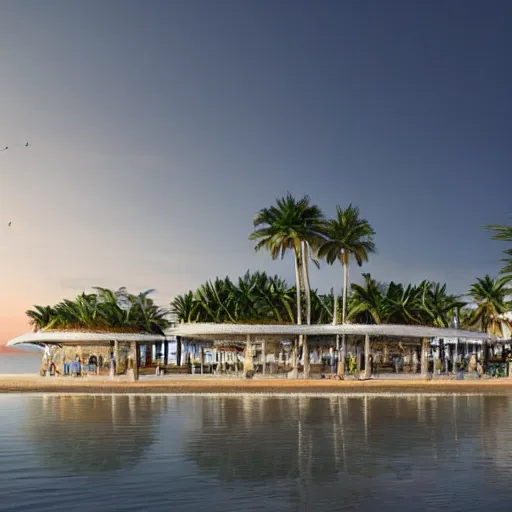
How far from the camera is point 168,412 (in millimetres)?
28562

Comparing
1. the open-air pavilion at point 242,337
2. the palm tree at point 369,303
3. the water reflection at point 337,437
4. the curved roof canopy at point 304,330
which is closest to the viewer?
the water reflection at point 337,437

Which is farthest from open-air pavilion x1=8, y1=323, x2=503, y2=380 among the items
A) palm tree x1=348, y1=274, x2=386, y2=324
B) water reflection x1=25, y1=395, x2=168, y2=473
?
water reflection x1=25, y1=395, x2=168, y2=473

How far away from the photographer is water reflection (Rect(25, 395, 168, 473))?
16781 mm

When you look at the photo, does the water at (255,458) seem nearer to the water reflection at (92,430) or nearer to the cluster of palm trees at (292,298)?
the water reflection at (92,430)

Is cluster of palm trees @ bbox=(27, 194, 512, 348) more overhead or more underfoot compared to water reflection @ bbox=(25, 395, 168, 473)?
more overhead

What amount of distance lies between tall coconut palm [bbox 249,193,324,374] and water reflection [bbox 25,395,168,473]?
94.6ft

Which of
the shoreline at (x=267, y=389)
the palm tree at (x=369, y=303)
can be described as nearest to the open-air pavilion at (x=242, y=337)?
the palm tree at (x=369, y=303)

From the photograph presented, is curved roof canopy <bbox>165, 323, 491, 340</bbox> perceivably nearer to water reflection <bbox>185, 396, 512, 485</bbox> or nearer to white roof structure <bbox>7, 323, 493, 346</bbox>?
white roof structure <bbox>7, 323, 493, 346</bbox>

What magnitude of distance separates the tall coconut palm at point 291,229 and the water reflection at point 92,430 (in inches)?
1135

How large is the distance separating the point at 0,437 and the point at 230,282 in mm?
56409

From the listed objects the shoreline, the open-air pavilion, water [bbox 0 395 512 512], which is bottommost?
water [bbox 0 395 512 512]

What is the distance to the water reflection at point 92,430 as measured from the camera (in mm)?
16781

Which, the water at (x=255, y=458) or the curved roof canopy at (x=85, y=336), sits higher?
the curved roof canopy at (x=85, y=336)

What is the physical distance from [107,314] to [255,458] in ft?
156
